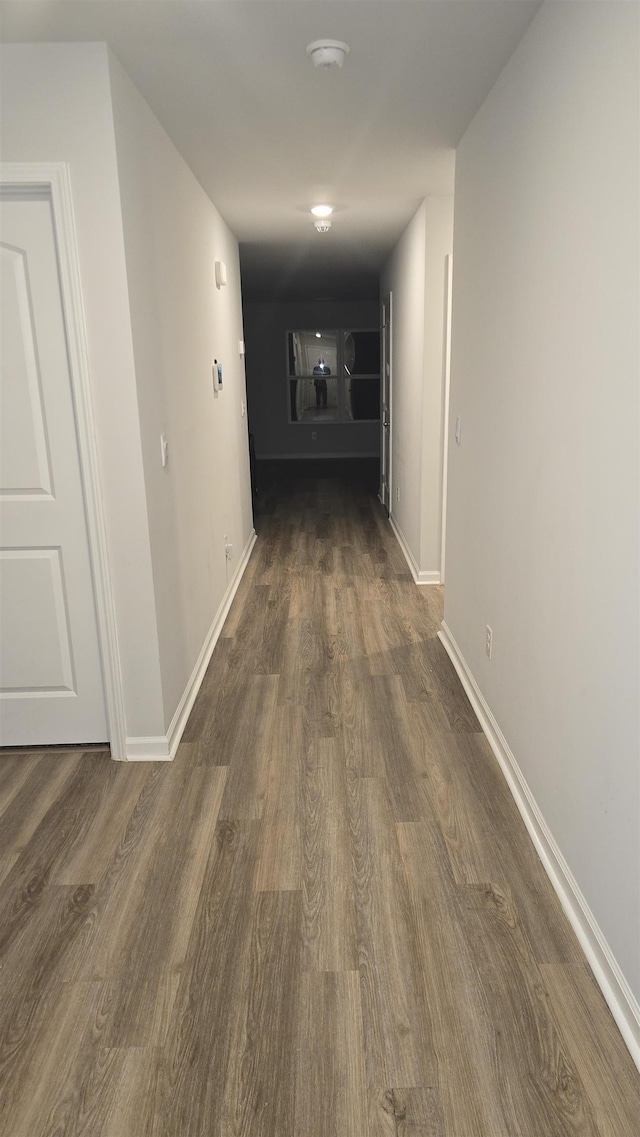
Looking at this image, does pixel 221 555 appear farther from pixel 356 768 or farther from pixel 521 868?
pixel 521 868

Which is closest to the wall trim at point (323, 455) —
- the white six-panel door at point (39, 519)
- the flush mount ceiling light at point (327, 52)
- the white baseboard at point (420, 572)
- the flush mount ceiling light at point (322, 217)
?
the white baseboard at point (420, 572)

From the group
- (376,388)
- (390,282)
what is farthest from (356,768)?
(376,388)

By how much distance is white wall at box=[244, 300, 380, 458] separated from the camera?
425 inches

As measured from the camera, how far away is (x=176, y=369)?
3193 millimetres

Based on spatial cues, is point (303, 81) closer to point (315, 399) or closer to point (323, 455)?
point (315, 399)

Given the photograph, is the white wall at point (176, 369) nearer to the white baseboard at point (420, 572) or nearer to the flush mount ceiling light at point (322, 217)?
the flush mount ceiling light at point (322, 217)

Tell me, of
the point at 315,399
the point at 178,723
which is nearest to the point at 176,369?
the point at 178,723

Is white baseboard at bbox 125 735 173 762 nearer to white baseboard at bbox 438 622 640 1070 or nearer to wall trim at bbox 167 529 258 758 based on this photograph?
wall trim at bbox 167 529 258 758

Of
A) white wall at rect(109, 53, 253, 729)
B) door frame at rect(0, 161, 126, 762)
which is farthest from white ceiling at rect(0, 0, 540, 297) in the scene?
door frame at rect(0, 161, 126, 762)

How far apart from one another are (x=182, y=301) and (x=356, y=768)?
7.26ft

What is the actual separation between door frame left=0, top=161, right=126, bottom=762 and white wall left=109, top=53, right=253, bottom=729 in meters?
0.17

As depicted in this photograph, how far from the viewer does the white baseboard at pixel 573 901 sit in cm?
160

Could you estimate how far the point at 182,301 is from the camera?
3.38 metres

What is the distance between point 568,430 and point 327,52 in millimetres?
1411
